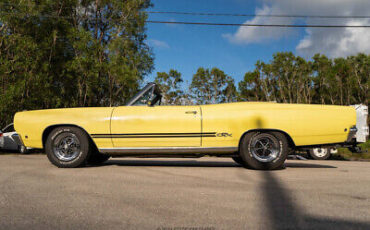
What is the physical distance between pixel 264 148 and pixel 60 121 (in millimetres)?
3497

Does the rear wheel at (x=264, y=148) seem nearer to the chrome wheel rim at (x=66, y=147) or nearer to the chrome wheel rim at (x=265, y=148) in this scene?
the chrome wheel rim at (x=265, y=148)

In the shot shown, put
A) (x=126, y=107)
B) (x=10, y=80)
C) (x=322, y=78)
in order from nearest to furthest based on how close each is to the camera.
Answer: (x=126, y=107) < (x=10, y=80) < (x=322, y=78)

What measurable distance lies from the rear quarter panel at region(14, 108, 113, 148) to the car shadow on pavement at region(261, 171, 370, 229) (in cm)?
301

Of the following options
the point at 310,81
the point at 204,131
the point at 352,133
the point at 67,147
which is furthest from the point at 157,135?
the point at 310,81

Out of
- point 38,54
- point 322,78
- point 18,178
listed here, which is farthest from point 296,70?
point 18,178

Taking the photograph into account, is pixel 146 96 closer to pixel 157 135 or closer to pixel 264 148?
pixel 157 135

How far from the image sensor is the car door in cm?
454

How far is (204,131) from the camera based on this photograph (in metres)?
4.52

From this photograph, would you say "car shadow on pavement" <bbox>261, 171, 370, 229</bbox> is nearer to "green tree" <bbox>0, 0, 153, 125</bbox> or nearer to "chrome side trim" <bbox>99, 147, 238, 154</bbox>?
"chrome side trim" <bbox>99, 147, 238, 154</bbox>

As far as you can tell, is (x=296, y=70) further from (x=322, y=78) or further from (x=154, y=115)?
(x=154, y=115)

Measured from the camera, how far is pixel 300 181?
3516 millimetres

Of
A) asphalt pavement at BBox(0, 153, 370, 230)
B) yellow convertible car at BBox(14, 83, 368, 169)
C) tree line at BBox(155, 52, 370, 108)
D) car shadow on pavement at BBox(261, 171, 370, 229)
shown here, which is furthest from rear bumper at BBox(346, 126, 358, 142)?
tree line at BBox(155, 52, 370, 108)

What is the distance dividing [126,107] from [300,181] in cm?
301

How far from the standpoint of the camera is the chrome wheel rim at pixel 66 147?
474cm
